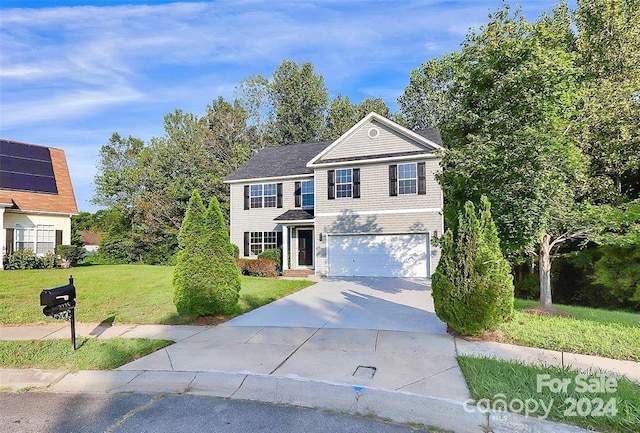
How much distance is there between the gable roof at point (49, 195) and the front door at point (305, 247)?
41.4ft

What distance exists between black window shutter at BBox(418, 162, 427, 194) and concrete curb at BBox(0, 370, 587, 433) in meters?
12.8

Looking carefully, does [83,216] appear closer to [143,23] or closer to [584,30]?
[143,23]

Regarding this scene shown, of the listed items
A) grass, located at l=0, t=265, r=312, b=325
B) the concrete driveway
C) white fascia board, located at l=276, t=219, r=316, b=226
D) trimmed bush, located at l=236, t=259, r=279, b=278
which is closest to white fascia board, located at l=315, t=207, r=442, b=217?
white fascia board, located at l=276, t=219, r=316, b=226

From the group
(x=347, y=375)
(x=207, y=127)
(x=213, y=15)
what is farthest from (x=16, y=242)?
(x=347, y=375)

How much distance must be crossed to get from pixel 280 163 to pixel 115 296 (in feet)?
40.8

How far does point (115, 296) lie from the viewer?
1035 cm

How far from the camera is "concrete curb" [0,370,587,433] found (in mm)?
3329

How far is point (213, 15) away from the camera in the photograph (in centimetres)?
1026

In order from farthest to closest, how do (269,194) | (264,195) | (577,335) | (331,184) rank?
1. (264,195)
2. (269,194)
3. (331,184)
4. (577,335)

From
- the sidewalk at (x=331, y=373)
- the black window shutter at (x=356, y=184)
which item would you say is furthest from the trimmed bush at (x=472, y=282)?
the black window shutter at (x=356, y=184)

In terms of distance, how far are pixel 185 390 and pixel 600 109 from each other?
12.0m

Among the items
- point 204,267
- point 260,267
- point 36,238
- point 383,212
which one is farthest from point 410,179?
point 36,238

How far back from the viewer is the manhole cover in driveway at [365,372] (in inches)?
175

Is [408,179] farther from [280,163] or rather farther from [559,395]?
[559,395]
